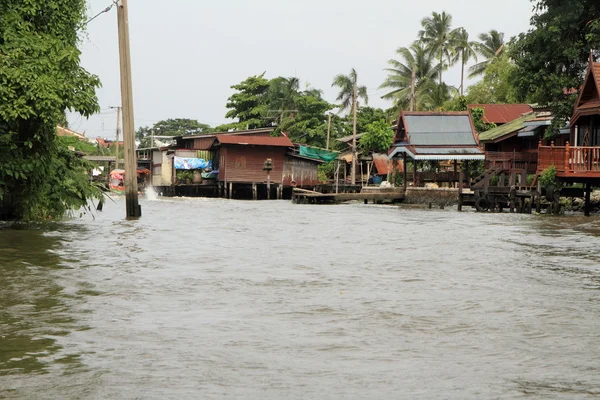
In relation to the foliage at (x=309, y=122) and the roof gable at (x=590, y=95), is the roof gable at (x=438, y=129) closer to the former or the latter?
the roof gable at (x=590, y=95)

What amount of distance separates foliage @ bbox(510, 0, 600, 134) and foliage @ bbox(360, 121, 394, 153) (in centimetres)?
2065

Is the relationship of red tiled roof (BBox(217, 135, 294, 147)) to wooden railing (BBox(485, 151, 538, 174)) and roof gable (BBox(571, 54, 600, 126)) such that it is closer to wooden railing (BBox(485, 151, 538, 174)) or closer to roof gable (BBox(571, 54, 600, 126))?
wooden railing (BBox(485, 151, 538, 174))

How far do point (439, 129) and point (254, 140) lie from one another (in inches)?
628

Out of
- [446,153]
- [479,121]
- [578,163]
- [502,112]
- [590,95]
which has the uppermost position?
[502,112]

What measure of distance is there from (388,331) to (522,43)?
26.7 meters

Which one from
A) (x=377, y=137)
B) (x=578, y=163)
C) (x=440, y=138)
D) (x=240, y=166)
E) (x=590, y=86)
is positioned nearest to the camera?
(x=578, y=163)

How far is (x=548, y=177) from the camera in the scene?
29.2 metres

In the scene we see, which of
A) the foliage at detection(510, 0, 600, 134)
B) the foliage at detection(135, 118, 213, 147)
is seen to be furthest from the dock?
the foliage at detection(135, 118, 213, 147)

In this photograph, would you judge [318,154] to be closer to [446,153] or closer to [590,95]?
[446,153]

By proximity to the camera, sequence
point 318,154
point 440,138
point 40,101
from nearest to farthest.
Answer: point 40,101 → point 440,138 → point 318,154

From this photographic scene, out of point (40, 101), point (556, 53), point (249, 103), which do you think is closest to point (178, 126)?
point (249, 103)

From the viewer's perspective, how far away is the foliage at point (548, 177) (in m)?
28.8

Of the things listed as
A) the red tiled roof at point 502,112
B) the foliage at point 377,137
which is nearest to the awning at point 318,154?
the foliage at point 377,137

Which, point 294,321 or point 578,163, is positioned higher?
point 578,163
